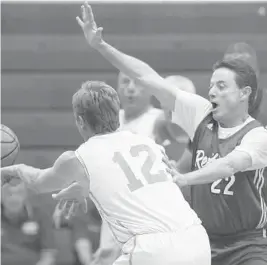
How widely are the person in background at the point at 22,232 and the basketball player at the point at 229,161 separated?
272 cm

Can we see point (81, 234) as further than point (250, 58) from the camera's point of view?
Yes

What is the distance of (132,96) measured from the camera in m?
6.31

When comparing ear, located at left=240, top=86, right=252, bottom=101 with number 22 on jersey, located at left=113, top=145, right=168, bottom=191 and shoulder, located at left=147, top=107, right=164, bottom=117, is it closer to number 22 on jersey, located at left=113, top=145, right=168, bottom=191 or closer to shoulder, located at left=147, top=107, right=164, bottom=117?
number 22 on jersey, located at left=113, top=145, right=168, bottom=191

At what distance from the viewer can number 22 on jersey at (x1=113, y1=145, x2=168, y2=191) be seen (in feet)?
11.9

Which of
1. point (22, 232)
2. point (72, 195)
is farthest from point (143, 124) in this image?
point (72, 195)

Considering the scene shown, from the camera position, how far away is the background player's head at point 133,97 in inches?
247

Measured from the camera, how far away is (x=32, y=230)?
22.0 ft

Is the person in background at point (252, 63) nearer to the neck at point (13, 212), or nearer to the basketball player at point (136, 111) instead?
the basketball player at point (136, 111)

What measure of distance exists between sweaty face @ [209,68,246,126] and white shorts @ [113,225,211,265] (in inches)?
30.0

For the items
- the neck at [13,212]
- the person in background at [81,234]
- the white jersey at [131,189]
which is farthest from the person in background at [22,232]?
the white jersey at [131,189]

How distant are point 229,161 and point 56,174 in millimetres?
765

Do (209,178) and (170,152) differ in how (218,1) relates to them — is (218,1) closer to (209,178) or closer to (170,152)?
(170,152)

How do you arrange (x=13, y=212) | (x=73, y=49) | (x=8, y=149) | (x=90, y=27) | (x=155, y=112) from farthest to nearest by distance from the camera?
(x=73, y=49) → (x=13, y=212) → (x=155, y=112) → (x=8, y=149) → (x=90, y=27)

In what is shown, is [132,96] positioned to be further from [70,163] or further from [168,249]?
[168,249]
